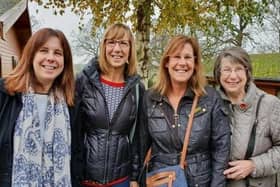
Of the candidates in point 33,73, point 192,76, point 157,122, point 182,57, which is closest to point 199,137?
point 157,122

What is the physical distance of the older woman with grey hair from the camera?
252 centimetres

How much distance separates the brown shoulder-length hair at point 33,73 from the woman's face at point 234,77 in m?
1.04

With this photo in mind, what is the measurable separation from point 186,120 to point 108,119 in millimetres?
621

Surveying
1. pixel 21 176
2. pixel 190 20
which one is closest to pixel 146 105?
pixel 21 176

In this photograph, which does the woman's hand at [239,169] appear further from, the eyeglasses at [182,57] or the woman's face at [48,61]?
the woman's face at [48,61]

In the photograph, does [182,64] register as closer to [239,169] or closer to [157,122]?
[157,122]

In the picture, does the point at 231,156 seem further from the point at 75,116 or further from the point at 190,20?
the point at 190,20

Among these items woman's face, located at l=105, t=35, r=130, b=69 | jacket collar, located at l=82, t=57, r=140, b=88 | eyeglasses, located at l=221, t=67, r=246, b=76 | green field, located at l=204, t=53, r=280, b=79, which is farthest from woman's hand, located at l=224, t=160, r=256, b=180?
green field, located at l=204, t=53, r=280, b=79

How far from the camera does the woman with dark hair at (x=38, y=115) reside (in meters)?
2.45

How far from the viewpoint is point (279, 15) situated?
25.1m

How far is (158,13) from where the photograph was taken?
33.8 feet

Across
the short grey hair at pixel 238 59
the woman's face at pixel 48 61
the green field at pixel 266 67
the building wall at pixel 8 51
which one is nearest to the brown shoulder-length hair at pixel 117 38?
the woman's face at pixel 48 61

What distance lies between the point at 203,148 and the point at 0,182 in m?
1.28

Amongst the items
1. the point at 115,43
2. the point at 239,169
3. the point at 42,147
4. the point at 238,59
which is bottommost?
the point at 239,169
